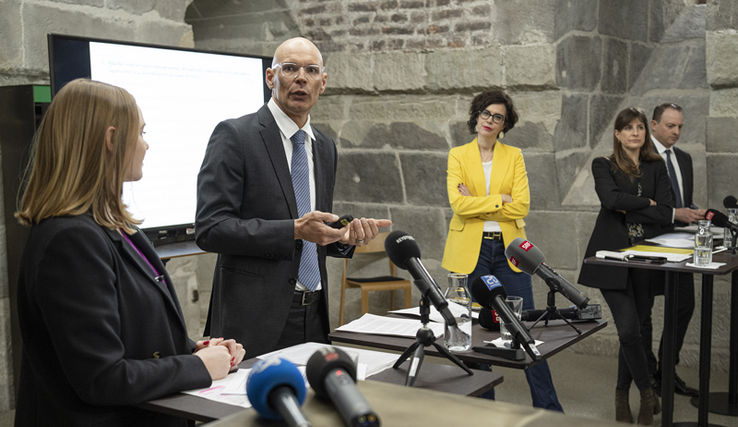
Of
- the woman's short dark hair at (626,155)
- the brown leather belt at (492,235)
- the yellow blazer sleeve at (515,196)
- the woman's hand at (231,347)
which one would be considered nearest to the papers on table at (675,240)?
the woman's short dark hair at (626,155)

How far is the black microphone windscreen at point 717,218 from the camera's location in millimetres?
3576

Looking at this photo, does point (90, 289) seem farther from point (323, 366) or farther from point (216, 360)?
point (323, 366)

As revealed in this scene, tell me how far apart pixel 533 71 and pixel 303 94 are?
262 centimetres

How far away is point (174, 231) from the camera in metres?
3.24

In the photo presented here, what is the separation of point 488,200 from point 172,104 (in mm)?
1738

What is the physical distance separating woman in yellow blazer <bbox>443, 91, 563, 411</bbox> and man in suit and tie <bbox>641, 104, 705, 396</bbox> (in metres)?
0.91

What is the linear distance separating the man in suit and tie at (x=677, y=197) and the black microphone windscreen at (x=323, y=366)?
3454 millimetres

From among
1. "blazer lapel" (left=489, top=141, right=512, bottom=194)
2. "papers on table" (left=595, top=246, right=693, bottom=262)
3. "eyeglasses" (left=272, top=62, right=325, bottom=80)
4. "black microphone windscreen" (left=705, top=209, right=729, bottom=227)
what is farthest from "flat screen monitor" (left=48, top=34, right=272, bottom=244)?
"black microphone windscreen" (left=705, top=209, right=729, bottom=227)

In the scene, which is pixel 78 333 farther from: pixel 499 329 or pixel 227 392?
pixel 499 329

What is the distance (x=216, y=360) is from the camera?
5.22 ft

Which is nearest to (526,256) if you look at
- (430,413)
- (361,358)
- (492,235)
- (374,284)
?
(361,358)

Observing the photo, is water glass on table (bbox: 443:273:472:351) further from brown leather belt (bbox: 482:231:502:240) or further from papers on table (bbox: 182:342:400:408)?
brown leather belt (bbox: 482:231:502:240)

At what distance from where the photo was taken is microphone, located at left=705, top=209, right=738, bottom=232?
11.5ft

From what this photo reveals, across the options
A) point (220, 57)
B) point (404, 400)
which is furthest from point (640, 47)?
point (404, 400)
